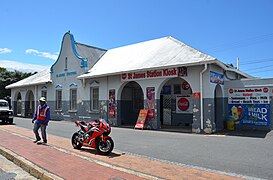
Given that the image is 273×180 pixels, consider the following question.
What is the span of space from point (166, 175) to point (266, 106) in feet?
35.8

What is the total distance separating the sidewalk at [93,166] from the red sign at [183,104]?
980 cm

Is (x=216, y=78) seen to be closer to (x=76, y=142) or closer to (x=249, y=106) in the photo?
(x=249, y=106)

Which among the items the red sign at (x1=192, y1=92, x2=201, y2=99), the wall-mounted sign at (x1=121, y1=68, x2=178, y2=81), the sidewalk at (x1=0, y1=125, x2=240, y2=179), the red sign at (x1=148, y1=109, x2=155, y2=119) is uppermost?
the wall-mounted sign at (x1=121, y1=68, x2=178, y2=81)

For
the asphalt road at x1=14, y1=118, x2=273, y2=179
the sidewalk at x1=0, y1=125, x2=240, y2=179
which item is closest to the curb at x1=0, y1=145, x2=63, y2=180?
the sidewalk at x1=0, y1=125, x2=240, y2=179

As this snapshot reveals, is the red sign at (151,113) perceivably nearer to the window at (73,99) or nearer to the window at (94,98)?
the window at (94,98)

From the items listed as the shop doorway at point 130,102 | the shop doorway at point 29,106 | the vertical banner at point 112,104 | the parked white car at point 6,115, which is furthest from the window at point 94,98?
the shop doorway at point 29,106

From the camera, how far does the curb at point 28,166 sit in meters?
5.72

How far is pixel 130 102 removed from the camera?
20.2 m

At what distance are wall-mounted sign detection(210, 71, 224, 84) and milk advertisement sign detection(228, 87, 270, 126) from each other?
106cm

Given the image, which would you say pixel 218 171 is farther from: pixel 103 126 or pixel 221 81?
pixel 221 81

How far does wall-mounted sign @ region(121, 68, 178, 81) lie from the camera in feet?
48.0

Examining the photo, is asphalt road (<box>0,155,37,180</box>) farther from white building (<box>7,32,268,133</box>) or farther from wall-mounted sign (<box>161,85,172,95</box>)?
wall-mounted sign (<box>161,85,172,95</box>)

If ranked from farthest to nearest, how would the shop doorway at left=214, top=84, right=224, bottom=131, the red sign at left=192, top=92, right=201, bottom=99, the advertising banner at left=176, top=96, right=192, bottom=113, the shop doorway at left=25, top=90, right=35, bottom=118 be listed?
the shop doorway at left=25, top=90, right=35, bottom=118
the advertising banner at left=176, top=96, right=192, bottom=113
the shop doorway at left=214, top=84, right=224, bottom=131
the red sign at left=192, top=92, right=201, bottom=99

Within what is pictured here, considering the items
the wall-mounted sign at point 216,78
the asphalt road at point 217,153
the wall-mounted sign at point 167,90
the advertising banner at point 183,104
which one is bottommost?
the asphalt road at point 217,153
